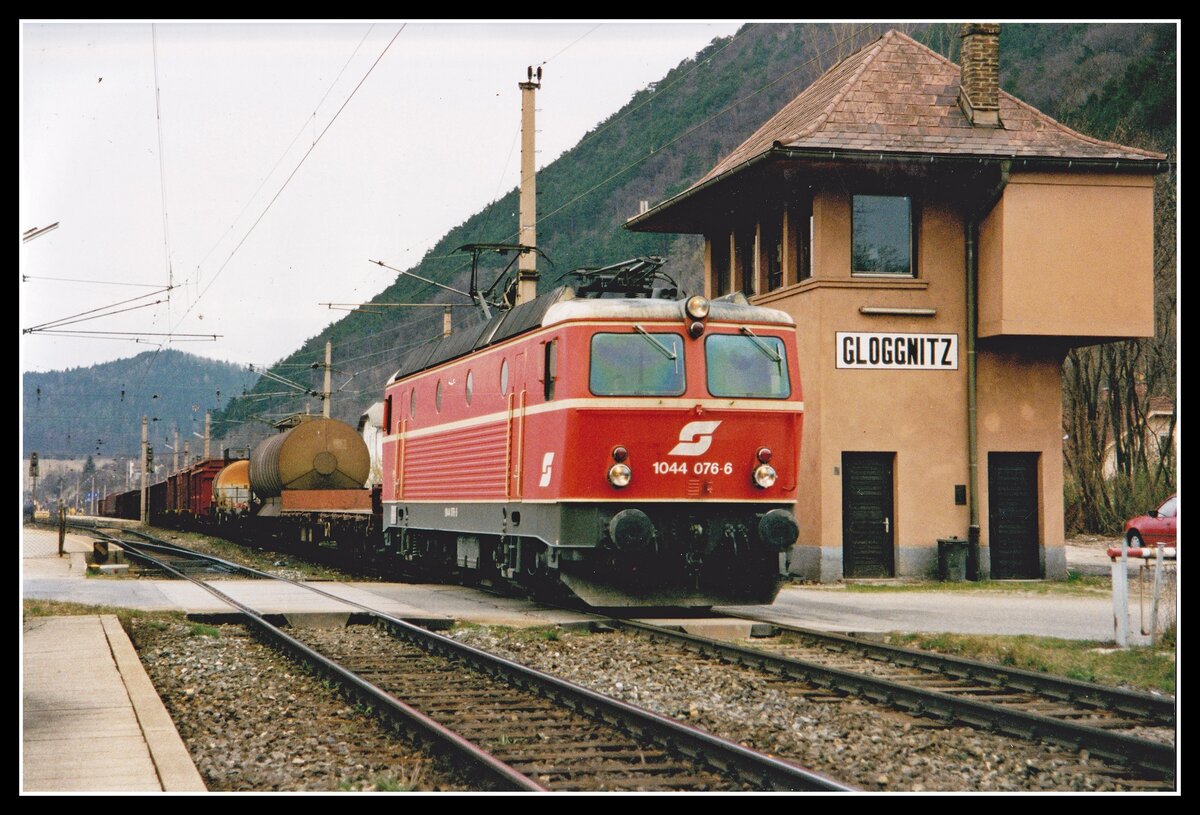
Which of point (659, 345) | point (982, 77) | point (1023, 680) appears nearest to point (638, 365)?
point (659, 345)

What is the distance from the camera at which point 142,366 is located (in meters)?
60.1

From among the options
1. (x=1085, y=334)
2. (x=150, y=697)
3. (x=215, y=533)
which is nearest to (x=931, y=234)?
(x=1085, y=334)

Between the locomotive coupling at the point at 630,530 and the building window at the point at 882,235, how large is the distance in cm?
1008

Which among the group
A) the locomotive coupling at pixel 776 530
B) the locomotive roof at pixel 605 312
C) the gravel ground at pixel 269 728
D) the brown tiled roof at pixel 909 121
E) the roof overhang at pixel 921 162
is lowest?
the gravel ground at pixel 269 728

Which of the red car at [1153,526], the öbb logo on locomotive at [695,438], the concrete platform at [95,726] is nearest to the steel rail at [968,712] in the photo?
the öbb logo on locomotive at [695,438]

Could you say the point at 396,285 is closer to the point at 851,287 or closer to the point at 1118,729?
the point at 851,287

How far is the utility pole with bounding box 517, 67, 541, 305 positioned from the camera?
857 inches

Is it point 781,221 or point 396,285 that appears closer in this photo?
point 781,221

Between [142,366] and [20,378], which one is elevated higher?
[142,366]

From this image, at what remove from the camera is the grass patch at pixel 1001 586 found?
20.4 meters

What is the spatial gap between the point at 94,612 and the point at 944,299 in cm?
1419

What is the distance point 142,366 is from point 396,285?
18.4 metres

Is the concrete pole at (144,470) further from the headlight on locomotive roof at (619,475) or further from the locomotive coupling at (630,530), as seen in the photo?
the locomotive coupling at (630,530)
